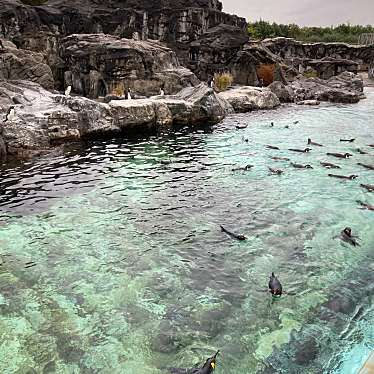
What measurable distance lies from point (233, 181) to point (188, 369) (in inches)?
392

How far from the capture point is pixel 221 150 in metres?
20.4

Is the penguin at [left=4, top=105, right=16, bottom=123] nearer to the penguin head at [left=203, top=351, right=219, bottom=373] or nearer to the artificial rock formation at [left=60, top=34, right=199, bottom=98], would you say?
the artificial rock formation at [left=60, top=34, right=199, bottom=98]

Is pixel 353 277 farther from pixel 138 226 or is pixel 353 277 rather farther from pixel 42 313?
pixel 42 313

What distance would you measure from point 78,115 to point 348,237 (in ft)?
52.9

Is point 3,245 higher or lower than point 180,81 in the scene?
lower

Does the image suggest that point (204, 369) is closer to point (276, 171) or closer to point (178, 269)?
point (178, 269)

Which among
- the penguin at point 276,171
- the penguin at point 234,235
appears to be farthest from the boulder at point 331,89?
the penguin at point 234,235

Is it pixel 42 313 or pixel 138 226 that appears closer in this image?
pixel 42 313

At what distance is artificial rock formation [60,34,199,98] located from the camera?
32906 millimetres

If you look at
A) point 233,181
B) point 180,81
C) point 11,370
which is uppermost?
point 180,81

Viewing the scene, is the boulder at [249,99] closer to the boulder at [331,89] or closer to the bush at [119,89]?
the boulder at [331,89]

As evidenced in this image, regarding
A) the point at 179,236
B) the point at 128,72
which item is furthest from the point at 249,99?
the point at 179,236

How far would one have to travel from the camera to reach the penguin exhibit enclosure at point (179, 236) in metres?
6.80

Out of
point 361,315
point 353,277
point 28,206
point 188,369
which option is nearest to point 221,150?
point 28,206
